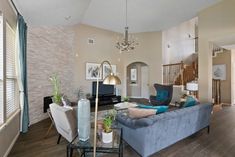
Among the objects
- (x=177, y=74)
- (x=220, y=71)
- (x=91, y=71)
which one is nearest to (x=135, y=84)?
(x=177, y=74)

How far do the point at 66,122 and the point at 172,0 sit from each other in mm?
4801

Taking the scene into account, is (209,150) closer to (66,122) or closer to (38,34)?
(66,122)

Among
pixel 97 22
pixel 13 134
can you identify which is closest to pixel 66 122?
pixel 13 134

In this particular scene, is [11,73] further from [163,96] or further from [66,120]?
[163,96]

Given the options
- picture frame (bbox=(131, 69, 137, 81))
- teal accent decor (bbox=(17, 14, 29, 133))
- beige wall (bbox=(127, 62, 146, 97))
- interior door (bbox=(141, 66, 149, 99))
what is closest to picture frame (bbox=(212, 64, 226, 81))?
interior door (bbox=(141, 66, 149, 99))

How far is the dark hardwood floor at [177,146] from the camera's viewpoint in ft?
9.37

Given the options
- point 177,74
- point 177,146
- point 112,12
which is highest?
point 112,12

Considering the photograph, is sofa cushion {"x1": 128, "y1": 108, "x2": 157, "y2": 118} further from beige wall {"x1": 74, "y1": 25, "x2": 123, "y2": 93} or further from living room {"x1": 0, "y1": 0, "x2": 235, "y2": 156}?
beige wall {"x1": 74, "y1": 25, "x2": 123, "y2": 93}

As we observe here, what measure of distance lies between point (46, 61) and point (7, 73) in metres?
2.10

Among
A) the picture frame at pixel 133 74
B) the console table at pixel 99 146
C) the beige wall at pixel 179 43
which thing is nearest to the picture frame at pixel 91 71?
the picture frame at pixel 133 74

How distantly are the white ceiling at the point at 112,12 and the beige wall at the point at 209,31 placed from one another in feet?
1.02

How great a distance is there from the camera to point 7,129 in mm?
2873

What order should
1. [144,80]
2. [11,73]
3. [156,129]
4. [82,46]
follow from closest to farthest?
[156,129], [11,73], [82,46], [144,80]

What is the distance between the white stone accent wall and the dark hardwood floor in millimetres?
1034
